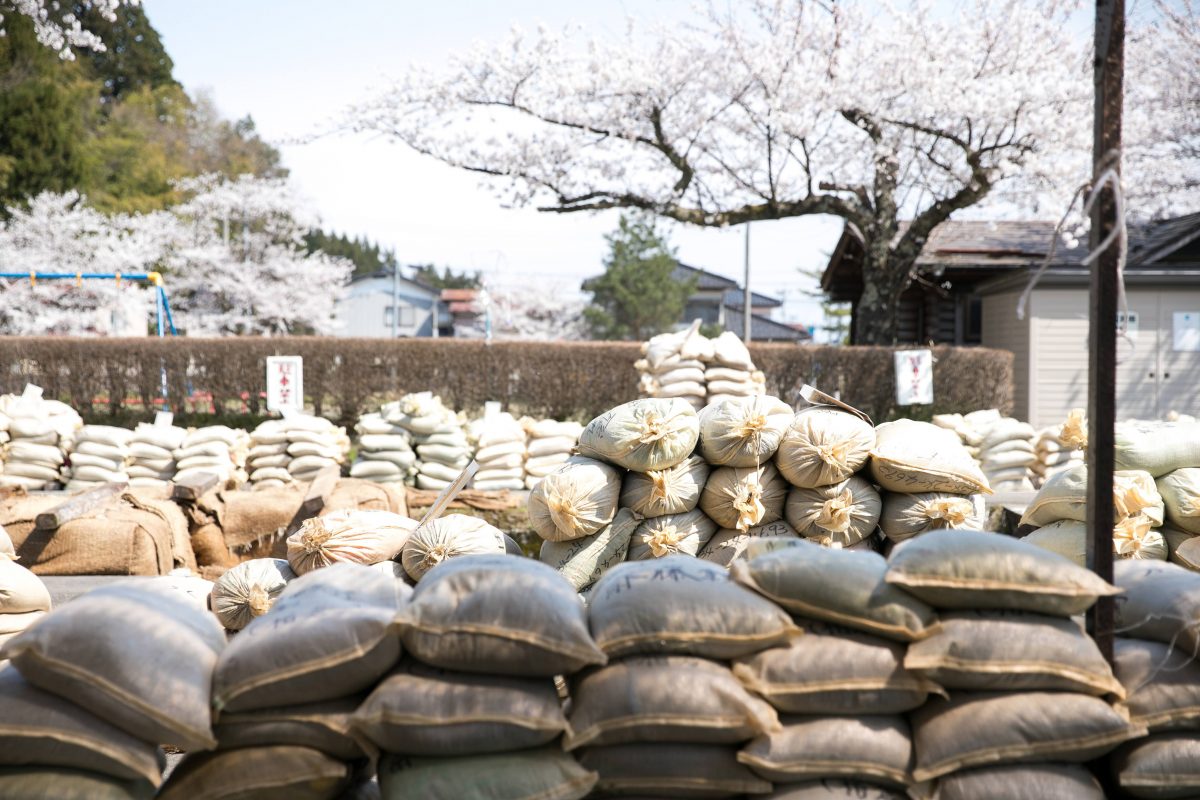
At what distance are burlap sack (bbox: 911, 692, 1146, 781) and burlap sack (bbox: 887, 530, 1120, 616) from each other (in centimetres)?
22

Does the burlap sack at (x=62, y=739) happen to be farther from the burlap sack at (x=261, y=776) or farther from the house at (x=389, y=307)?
the house at (x=389, y=307)

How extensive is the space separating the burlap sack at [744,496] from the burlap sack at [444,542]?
94 centimetres

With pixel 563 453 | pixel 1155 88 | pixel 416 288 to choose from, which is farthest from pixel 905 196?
pixel 416 288

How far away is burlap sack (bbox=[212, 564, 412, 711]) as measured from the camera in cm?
210

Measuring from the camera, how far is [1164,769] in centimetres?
215

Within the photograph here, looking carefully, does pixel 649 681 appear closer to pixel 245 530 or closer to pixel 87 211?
pixel 245 530

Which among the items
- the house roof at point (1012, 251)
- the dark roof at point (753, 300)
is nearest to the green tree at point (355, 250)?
the dark roof at point (753, 300)

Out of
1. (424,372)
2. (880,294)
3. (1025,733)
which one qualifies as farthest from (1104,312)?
(880,294)

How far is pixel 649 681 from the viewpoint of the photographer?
2127 millimetres

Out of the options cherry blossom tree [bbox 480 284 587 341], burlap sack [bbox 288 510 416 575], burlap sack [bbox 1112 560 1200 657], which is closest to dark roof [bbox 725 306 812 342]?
cherry blossom tree [bbox 480 284 587 341]

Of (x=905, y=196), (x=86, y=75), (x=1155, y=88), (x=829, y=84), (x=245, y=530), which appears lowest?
(x=245, y=530)

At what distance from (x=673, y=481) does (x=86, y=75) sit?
50431 mm

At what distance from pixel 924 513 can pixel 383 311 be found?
207ft

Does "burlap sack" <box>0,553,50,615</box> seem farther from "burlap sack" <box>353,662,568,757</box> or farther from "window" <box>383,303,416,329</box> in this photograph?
"window" <box>383,303,416,329</box>
